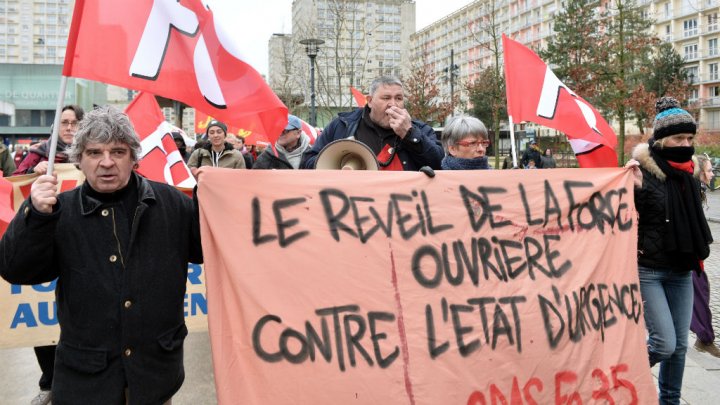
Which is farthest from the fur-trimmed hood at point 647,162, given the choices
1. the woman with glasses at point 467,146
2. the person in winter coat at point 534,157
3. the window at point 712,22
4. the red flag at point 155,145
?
the window at point 712,22

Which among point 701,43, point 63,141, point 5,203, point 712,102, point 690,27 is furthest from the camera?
point 690,27

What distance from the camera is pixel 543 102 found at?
3.36 metres

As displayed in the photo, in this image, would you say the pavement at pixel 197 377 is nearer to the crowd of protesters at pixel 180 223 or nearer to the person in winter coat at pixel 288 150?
the crowd of protesters at pixel 180 223

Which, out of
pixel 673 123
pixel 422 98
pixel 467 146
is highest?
pixel 422 98

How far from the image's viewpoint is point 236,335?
81.6 inches

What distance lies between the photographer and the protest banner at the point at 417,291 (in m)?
2.09

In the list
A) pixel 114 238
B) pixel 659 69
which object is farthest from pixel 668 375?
pixel 659 69

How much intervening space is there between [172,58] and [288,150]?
2956mm

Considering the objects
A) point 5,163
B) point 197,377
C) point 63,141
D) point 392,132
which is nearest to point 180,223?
point 392,132

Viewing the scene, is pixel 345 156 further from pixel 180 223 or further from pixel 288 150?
pixel 288 150

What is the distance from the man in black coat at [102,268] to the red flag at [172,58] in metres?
0.26

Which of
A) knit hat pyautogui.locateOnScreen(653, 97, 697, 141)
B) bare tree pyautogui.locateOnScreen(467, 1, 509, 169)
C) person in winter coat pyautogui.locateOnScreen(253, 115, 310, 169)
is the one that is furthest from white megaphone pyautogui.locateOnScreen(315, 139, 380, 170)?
bare tree pyautogui.locateOnScreen(467, 1, 509, 169)

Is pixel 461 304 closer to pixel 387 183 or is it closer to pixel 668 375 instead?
pixel 387 183

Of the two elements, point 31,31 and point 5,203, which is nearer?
point 5,203
